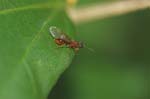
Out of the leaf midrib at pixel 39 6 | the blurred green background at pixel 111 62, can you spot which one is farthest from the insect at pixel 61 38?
the blurred green background at pixel 111 62

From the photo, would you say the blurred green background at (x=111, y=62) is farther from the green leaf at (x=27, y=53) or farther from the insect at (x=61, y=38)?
the green leaf at (x=27, y=53)

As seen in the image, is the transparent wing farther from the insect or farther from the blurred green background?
the blurred green background

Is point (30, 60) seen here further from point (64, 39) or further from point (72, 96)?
point (72, 96)

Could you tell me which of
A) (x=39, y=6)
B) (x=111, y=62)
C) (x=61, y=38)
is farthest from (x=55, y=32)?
(x=111, y=62)

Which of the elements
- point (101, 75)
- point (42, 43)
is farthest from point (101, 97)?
point (42, 43)

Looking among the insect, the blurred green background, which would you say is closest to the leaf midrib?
the insect

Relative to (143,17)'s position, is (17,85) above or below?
below
